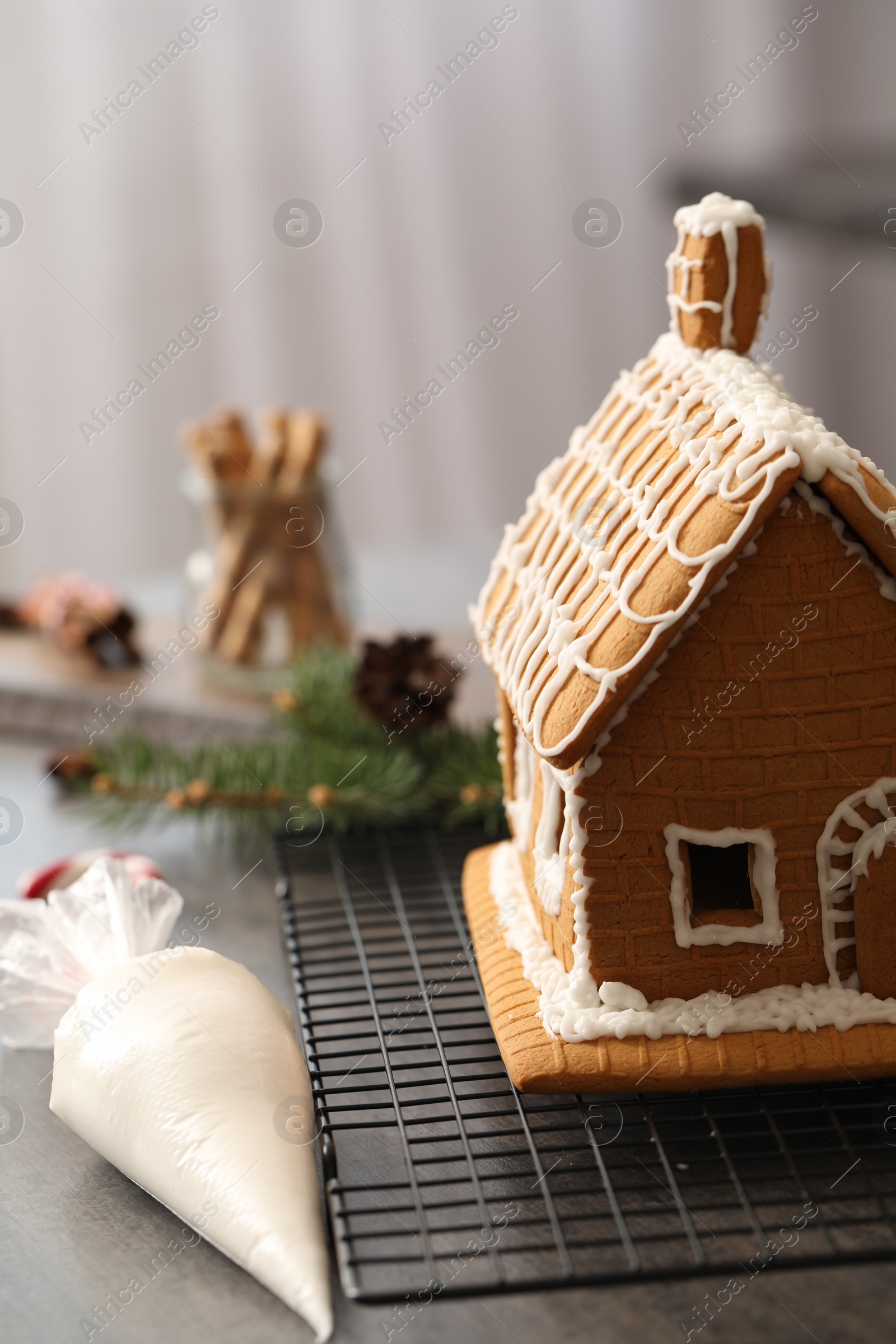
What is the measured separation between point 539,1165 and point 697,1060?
14 centimetres

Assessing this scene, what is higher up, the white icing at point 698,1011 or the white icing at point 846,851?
the white icing at point 846,851

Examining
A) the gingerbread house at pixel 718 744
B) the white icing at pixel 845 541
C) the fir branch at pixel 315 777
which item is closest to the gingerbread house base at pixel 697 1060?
the gingerbread house at pixel 718 744

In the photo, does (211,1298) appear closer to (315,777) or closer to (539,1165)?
(539,1165)

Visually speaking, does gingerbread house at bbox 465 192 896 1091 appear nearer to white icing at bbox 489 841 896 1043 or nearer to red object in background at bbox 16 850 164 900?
white icing at bbox 489 841 896 1043

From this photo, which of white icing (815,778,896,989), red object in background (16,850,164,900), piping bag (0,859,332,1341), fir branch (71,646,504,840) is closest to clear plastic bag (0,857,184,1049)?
piping bag (0,859,332,1341)

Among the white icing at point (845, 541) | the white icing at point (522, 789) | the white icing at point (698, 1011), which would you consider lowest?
the white icing at point (698, 1011)

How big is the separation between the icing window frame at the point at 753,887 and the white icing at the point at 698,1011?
0.04 meters

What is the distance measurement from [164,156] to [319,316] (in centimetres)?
49

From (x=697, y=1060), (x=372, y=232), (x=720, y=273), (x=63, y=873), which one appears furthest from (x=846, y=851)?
(x=372, y=232)

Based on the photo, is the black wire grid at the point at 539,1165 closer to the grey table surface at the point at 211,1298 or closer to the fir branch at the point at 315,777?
the grey table surface at the point at 211,1298

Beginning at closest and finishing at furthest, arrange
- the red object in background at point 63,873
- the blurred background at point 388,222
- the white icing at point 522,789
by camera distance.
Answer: the white icing at point 522,789 → the red object in background at point 63,873 → the blurred background at point 388,222

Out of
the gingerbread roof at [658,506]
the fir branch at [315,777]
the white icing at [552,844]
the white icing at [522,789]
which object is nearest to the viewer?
the gingerbread roof at [658,506]

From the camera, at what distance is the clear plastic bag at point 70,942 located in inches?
42.6

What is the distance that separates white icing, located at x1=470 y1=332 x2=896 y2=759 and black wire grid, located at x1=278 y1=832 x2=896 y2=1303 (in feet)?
0.91
